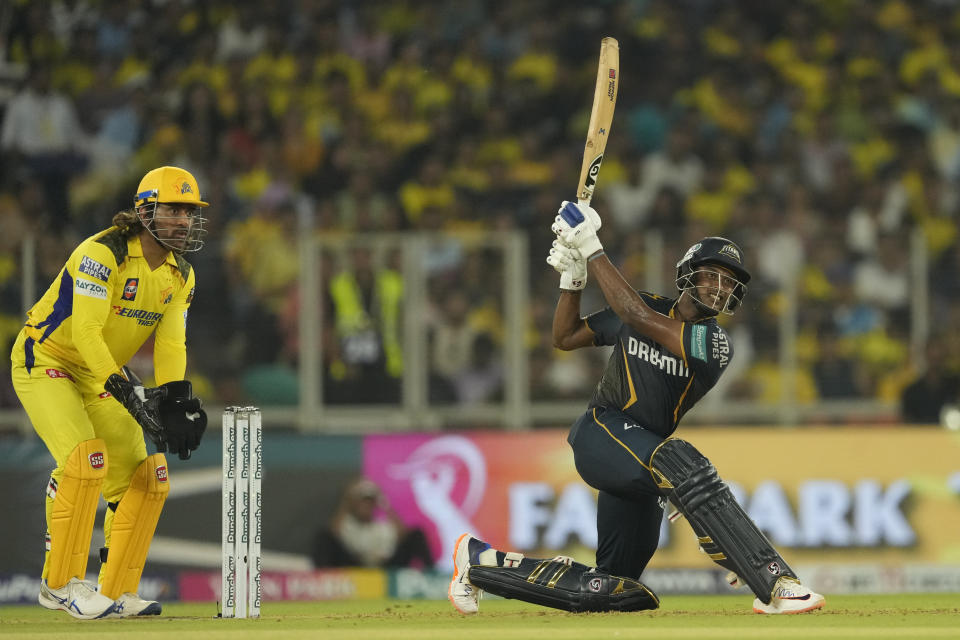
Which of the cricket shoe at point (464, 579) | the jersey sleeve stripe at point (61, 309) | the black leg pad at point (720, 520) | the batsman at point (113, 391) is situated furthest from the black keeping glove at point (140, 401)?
the black leg pad at point (720, 520)

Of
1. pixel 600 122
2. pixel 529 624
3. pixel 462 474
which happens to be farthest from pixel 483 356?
pixel 529 624

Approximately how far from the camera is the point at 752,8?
16156mm

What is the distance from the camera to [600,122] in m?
7.41

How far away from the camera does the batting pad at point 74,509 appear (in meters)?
7.02

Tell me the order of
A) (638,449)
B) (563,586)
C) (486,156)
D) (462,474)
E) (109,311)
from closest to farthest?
(638,449) → (563,586) → (109,311) → (462,474) → (486,156)

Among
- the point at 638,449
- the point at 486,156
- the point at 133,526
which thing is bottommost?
the point at 133,526

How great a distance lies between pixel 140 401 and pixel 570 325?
2.03m

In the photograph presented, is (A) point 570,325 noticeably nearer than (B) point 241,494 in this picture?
No

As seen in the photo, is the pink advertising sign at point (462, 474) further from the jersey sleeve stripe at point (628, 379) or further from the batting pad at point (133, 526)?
the jersey sleeve stripe at point (628, 379)

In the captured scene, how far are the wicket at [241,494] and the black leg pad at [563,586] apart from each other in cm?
106

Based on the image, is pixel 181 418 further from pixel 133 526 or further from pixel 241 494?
pixel 133 526

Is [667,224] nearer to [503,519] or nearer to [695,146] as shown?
[695,146]

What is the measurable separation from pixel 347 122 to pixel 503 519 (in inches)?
203

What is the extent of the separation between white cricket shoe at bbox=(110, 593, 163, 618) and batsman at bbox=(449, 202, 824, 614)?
1554 millimetres
